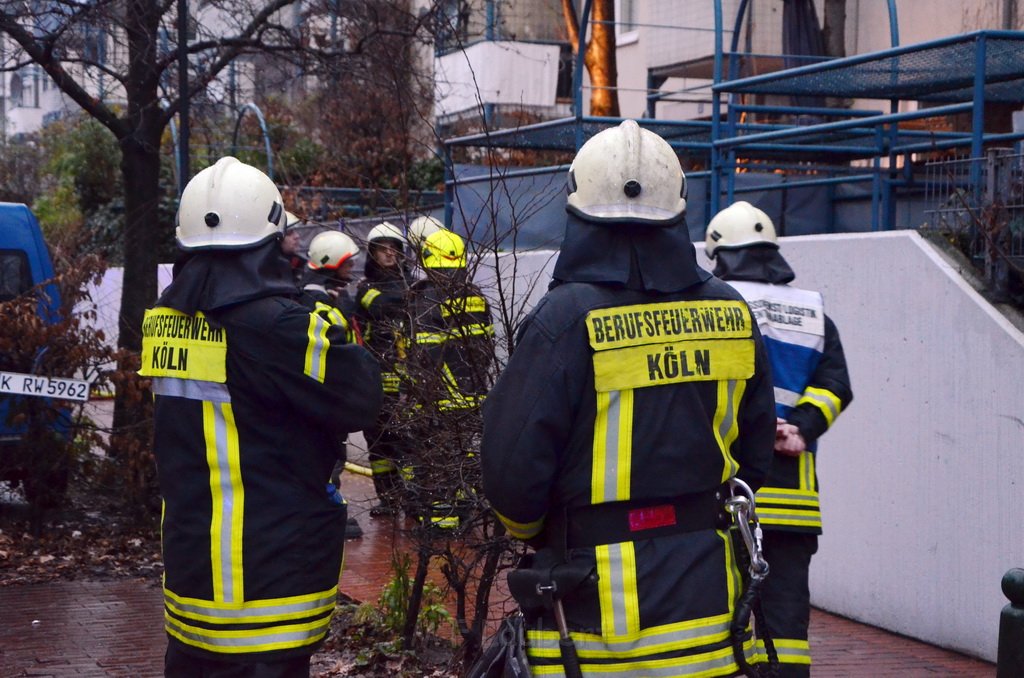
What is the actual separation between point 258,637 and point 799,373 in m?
2.30

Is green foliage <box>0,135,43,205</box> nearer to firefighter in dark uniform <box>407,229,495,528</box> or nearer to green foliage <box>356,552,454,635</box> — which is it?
green foliage <box>356,552,454,635</box>

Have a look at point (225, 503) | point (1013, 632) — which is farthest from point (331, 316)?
point (1013, 632)

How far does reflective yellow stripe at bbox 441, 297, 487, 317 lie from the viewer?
208 inches

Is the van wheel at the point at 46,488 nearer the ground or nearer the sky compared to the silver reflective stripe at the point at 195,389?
nearer the ground

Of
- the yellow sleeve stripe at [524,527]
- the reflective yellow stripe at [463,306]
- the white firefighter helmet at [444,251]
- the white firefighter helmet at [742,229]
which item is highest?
the white firefighter helmet at [742,229]

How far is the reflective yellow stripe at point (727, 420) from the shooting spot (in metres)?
3.39

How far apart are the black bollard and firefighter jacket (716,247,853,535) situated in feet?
2.64

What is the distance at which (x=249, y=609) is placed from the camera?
3.82 m

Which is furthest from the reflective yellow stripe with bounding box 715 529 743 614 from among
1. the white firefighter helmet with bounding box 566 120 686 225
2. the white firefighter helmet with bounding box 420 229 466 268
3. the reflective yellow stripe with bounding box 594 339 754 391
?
the white firefighter helmet with bounding box 420 229 466 268

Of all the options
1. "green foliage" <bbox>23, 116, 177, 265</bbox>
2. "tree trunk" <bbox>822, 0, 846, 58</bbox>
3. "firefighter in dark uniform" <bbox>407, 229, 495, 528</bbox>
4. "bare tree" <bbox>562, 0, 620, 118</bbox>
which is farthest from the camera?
"green foliage" <bbox>23, 116, 177, 265</bbox>

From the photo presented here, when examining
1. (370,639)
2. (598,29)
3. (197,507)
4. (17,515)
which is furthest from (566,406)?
(598,29)

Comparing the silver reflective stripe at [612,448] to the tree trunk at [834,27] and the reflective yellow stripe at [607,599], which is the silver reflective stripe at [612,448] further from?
the tree trunk at [834,27]

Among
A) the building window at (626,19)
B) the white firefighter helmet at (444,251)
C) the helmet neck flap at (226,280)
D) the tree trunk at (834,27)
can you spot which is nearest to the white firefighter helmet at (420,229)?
the white firefighter helmet at (444,251)

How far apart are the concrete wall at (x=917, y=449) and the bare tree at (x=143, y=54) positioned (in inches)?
163
